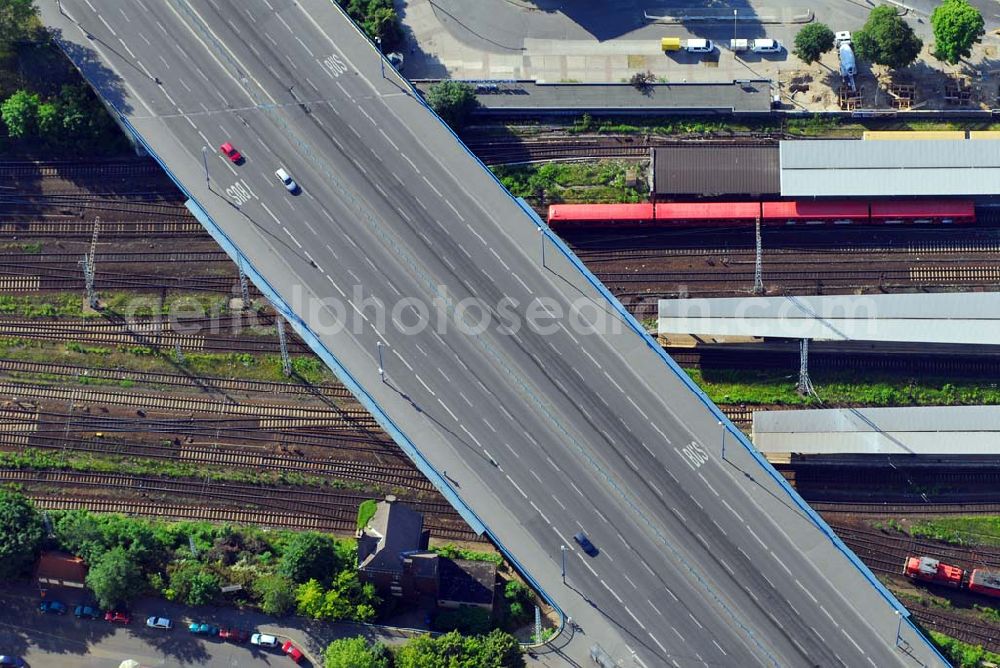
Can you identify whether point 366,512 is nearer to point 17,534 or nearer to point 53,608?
point 53,608

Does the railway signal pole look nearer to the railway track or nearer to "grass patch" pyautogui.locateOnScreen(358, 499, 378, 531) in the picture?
"grass patch" pyautogui.locateOnScreen(358, 499, 378, 531)

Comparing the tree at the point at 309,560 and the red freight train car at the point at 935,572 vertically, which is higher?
the tree at the point at 309,560

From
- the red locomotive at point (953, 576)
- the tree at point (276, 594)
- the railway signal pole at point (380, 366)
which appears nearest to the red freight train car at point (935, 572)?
the red locomotive at point (953, 576)

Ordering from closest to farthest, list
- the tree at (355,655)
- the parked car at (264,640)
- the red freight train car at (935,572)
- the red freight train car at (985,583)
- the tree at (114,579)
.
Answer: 1. the tree at (355,655)
2. the tree at (114,579)
3. the parked car at (264,640)
4. the red freight train car at (985,583)
5. the red freight train car at (935,572)

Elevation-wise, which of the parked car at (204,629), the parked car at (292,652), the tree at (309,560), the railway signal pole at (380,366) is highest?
the railway signal pole at (380,366)

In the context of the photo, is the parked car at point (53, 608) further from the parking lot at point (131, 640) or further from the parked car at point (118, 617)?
the parked car at point (118, 617)

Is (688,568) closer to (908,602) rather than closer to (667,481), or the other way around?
(667,481)

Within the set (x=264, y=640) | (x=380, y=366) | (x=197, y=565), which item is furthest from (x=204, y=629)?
(x=380, y=366)
